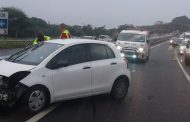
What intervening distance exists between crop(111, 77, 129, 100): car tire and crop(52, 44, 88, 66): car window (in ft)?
4.10

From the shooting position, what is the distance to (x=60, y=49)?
31.0ft

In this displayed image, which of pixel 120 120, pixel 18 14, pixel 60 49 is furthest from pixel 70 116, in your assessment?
pixel 18 14

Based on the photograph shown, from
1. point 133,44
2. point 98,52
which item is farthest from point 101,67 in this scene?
point 133,44

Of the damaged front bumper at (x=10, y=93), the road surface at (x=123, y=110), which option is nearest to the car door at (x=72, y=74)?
the road surface at (x=123, y=110)

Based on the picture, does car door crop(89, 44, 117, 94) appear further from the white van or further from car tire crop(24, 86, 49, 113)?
the white van

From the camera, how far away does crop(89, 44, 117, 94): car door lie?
33.1ft

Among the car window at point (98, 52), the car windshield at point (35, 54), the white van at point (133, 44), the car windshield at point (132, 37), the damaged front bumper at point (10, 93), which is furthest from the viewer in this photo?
the car windshield at point (132, 37)

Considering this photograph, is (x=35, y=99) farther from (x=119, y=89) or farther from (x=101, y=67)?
(x=119, y=89)

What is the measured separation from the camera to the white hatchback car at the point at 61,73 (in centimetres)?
841

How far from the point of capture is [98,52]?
412 inches

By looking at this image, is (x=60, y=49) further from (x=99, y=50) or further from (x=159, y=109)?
(x=159, y=109)

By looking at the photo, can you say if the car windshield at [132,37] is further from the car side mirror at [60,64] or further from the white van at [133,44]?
the car side mirror at [60,64]

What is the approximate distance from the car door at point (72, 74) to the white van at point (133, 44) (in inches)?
623

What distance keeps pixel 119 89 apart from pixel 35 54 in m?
2.43
